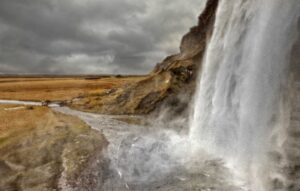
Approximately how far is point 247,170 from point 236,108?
5370 mm

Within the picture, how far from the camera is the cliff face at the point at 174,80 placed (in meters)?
40.6

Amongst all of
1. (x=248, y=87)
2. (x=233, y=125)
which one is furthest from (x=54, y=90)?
(x=248, y=87)

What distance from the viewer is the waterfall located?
62.3 feet

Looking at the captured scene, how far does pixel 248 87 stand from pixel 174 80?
1947 centimetres

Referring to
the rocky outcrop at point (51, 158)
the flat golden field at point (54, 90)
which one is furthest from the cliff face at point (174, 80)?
the rocky outcrop at point (51, 158)

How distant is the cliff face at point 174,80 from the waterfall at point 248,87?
27.7 feet

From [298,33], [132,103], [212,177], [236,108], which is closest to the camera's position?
[298,33]

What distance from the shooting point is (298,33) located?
1880cm

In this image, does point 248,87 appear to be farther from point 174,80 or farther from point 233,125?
point 174,80

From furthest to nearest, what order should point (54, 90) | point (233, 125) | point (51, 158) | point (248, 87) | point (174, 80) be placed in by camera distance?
point (54, 90) < point (174, 80) < point (51, 158) < point (233, 125) < point (248, 87)

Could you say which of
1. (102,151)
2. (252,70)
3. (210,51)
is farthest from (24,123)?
(252,70)

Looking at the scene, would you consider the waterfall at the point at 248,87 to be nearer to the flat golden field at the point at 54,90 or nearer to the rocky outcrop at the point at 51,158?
the rocky outcrop at the point at 51,158

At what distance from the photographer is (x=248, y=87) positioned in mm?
22969

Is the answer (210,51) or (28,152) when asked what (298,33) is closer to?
(210,51)
